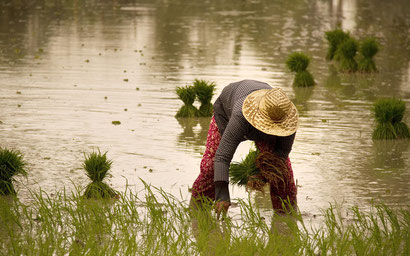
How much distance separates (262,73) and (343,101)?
2578 millimetres

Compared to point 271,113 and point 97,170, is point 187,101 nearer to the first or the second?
point 97,170

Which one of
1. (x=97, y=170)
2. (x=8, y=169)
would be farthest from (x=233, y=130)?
(x=8, y=169)

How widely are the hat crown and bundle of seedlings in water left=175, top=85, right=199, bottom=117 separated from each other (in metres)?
5.53

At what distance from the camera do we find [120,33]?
2072cm

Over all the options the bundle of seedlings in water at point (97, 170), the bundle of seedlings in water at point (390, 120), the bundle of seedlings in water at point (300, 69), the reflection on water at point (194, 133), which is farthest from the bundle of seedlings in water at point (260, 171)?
the bundle of seedlings in water at point (300, 69)

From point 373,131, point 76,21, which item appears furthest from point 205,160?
point 76,21

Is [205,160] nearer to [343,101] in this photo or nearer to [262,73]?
[343,101]

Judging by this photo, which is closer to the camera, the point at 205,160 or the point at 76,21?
the point at 205,160

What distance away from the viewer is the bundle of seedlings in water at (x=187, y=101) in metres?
10.9

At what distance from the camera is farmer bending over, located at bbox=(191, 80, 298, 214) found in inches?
212

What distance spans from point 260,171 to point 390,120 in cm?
445

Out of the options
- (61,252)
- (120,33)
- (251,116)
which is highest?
(120,33)

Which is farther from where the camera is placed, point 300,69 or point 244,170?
point 300,69

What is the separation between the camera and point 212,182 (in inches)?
251
